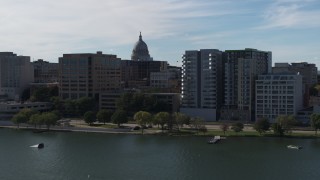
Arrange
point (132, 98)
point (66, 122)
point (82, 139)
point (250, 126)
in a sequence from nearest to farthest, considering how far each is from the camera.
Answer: point (82, 139)
point (250, 126)
point (66, 122)
point (132, 98)

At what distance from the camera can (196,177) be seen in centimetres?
2550

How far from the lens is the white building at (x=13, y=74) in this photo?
69875 mm

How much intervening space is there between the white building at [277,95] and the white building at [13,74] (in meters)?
37.0

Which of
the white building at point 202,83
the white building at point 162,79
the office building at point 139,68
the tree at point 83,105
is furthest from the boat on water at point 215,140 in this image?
the office building at point 139,68

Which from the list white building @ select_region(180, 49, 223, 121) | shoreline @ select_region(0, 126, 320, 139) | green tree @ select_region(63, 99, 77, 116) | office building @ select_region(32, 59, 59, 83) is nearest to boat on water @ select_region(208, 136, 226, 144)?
shoreline @ select_region(0, 126, 320, 139)

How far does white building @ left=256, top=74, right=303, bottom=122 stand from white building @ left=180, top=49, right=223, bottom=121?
545 centimetres

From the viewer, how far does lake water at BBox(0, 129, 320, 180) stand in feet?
85.1

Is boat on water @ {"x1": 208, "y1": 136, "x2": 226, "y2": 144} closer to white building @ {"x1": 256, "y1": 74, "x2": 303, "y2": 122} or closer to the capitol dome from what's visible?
white building @ {"x1": 256, "y1": 74, "x2": 303, "y2": 122}

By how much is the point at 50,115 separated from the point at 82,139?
702 centimetres

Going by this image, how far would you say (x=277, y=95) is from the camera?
1828 inches

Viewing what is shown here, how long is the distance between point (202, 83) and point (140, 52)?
40859 millimetres

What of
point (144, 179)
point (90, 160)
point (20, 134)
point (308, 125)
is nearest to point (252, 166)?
point (144, 179)

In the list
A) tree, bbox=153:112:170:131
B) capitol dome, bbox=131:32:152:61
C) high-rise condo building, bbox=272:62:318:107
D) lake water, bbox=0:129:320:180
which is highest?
capitol dome, bbox=131:32:152:61

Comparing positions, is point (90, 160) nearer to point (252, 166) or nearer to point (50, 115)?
point (252, 166)
